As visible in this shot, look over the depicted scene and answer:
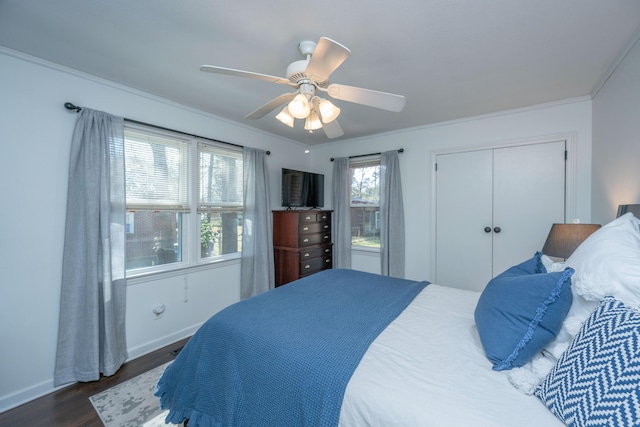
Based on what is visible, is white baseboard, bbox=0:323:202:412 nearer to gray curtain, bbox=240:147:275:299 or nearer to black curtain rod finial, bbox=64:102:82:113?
gray curtain, bbox=240:147:275:299

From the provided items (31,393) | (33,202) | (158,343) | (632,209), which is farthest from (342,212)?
(31,393)

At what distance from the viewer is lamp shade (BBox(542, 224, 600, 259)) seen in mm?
1901

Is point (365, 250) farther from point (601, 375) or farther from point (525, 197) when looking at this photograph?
point (601, 375)

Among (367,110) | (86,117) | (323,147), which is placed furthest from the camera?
(323,147)

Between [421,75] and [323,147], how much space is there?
2.35 metres

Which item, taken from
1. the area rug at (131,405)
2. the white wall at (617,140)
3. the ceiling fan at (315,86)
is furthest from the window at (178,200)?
the white wall at (617,140)

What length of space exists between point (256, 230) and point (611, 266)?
3079 mm

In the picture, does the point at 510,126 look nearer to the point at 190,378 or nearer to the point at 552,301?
the point at 552,301

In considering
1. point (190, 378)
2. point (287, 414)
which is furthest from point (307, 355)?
point (190, 378)

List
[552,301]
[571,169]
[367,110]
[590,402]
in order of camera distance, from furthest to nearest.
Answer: [367,110] < [571,169] < [552,301] < [590,402]

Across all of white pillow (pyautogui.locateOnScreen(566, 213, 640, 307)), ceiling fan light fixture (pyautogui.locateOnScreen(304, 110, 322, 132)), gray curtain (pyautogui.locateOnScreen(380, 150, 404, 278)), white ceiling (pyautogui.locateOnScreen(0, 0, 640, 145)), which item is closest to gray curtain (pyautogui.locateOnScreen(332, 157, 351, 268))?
gray curtain (pyautogui.locateOnScreen(380, 150, 404, 278))

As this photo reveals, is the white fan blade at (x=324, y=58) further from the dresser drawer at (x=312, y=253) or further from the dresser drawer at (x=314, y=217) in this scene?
the dresser drawer at (x=312, y=253)

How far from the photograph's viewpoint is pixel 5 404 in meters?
1.78

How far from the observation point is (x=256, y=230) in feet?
11.0
